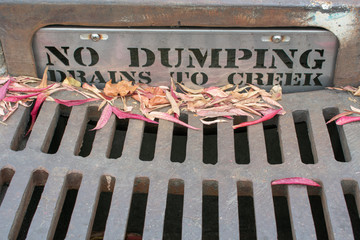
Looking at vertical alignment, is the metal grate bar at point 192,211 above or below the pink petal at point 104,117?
below

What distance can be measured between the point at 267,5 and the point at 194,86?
1.46 ft

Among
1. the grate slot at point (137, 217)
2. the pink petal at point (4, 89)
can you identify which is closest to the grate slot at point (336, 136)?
the grate slot at point (137, 217)

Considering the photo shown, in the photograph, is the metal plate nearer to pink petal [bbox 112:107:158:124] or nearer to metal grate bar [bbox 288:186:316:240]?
pink petal [bbox 112:107:158:124]

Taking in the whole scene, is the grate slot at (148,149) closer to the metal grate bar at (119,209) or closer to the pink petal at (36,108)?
the pink petal at (36,108)

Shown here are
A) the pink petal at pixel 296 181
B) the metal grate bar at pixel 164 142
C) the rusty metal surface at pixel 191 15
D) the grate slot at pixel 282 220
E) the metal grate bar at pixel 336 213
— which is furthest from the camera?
the grate slot at pixel 282 220

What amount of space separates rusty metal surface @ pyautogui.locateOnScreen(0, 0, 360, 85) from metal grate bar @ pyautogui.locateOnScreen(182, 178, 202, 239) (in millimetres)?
638

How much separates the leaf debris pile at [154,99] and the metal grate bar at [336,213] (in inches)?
15.3

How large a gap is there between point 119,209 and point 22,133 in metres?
0.57

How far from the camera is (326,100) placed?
71.8 inches

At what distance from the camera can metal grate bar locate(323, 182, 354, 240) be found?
1.36 metres

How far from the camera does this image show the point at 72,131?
170 cm

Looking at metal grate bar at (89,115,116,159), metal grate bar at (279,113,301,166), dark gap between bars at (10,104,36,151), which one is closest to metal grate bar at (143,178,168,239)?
metal grate bar at (89,115,116,159)

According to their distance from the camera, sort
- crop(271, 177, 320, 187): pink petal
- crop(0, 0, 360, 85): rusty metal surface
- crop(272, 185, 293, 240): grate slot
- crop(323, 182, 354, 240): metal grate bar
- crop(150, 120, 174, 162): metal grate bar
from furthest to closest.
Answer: crop(272, 185, 293, 240): grate slot, crop(0, 0, 360, 85): rusty metal surface, crop(150, 120, 174, 162): metal grate bar, crop(271, 177, 320, 187): pink petal, crop(323, 182, 354, 240): metal grate bar

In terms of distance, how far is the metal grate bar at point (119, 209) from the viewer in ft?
4.50
